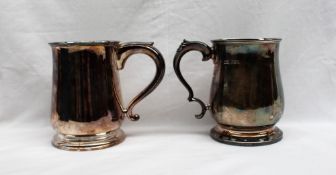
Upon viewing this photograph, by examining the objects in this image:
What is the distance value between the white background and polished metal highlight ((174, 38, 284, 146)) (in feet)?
0.27

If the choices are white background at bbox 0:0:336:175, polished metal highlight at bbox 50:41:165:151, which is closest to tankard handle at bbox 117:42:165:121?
polished metal highlight at bbox 50:41:165:151

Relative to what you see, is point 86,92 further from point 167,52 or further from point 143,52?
point 167,52

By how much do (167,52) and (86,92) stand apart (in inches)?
10.6

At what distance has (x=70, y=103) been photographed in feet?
2.88

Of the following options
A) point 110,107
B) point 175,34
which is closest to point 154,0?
point 175,34

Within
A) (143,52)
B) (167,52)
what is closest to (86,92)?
(143,52)

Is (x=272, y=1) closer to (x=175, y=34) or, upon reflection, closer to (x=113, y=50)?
(x=175, y=34)

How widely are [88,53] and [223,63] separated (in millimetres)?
285

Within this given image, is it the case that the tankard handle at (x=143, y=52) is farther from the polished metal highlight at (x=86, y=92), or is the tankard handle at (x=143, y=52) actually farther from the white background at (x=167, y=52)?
the white background at (x=167, y=52)

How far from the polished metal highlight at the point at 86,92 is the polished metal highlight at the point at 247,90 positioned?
0.46 ft

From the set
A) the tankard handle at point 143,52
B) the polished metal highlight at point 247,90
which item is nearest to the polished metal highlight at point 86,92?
the tankard handle at point 143,52

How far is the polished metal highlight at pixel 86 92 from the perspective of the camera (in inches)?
34.4

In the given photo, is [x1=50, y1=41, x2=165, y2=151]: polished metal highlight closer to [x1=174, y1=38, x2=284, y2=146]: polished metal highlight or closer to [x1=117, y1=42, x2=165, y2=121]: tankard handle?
[x1=117, y1=42, x2=165, y2=121]: tankard handle

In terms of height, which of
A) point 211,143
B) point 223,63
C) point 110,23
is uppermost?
point 110,23
